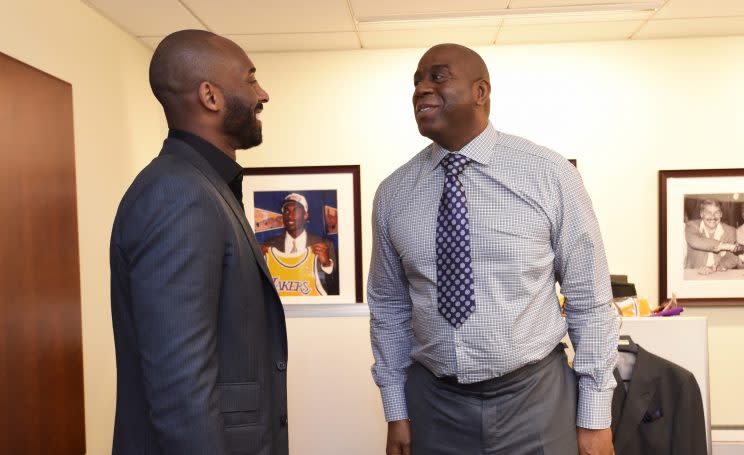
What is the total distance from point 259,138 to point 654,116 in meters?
2.90

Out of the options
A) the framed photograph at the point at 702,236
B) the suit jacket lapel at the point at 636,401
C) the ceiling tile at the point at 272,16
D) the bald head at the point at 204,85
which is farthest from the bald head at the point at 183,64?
the framed photograph at the point at 702,236

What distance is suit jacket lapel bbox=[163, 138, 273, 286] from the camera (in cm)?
111

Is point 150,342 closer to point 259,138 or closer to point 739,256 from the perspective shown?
point 259,138

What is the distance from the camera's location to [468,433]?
144cm

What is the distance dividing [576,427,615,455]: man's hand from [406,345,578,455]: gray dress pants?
0.8 inches

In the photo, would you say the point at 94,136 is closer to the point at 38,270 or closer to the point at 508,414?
the point at 38,270

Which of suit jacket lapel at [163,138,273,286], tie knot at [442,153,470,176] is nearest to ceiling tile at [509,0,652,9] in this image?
tie knot at [442,153,470,176]

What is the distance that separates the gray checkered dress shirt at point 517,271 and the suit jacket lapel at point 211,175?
483 millimetres

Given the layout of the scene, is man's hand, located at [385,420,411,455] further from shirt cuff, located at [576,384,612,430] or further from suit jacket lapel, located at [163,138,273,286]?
suit jacket lapel, located at [163,138,273,286]

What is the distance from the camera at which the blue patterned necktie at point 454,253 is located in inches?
56.5

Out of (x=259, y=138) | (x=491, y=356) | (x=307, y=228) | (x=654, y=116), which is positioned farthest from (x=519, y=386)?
(x=654, y=116)

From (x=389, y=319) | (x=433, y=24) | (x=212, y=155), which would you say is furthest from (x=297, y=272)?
(x=212, y=155)

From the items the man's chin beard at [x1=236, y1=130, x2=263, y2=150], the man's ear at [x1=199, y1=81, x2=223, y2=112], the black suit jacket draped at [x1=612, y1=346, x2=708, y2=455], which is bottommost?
the black suit jacket draped at [x1=612, y1=346, x2=708, y2=455]

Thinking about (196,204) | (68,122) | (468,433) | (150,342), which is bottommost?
(468,433)
